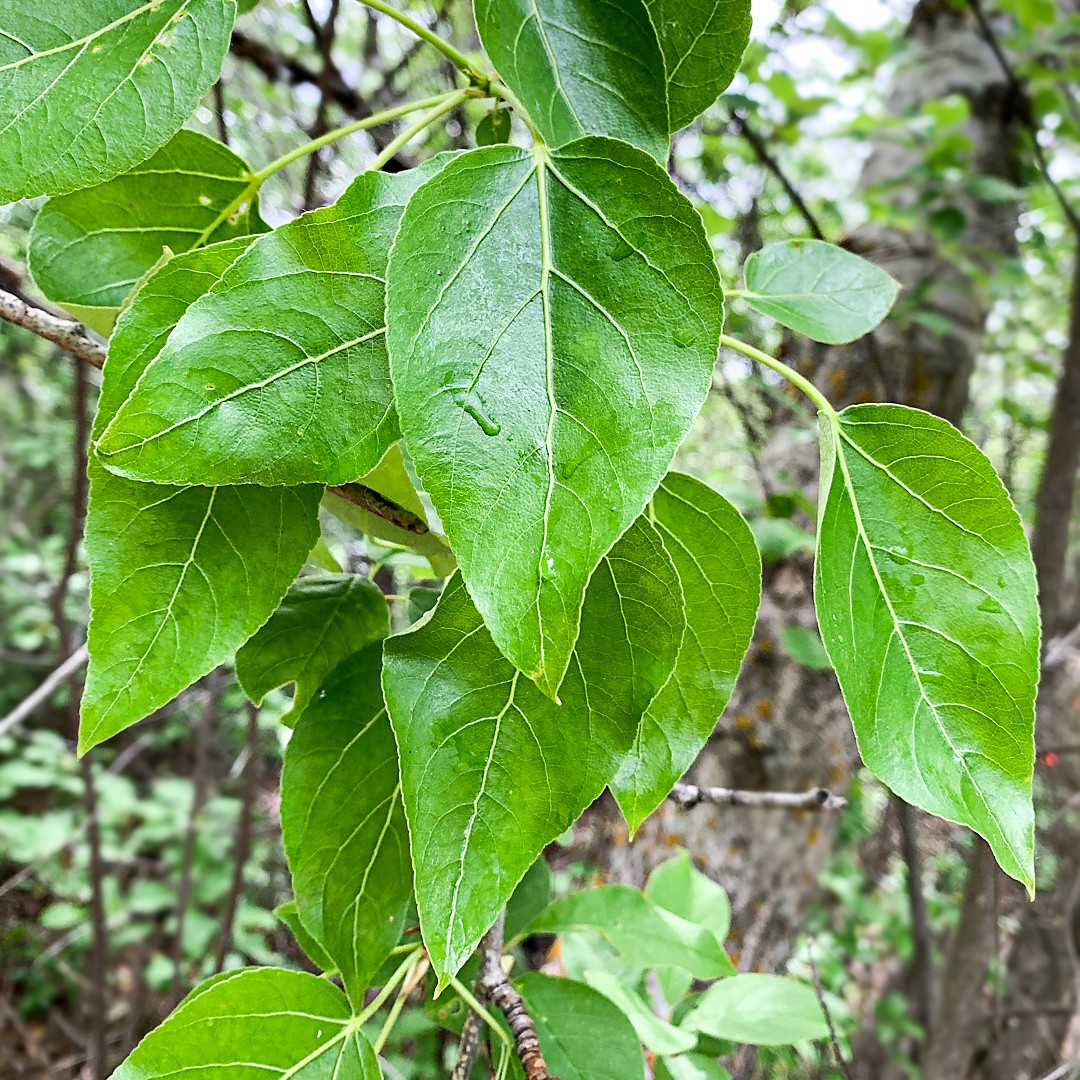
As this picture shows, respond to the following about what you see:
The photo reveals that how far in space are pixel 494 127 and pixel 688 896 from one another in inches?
24.0

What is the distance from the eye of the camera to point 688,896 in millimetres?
684

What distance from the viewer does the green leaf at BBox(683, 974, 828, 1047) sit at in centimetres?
55

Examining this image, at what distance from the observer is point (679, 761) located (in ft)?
1.10

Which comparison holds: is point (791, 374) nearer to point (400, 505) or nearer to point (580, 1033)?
point (400, 505)

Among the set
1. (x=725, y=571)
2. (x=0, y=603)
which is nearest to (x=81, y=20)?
(x=725, y=571)

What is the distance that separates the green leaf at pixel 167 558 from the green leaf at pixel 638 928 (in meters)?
0.32

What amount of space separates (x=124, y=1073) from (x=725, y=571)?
30 cm

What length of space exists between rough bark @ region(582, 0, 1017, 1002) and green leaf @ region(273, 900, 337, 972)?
631 mm

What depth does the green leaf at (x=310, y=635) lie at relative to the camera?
Result: 14.8 inches

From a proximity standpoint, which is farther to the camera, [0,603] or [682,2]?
[0,603]

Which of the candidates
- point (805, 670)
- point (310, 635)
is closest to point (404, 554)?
point (310, 635)

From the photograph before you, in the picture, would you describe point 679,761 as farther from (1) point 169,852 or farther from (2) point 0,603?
(2) point 0,603

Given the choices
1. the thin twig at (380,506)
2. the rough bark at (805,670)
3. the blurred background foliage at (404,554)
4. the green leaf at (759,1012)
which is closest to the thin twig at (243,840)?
the blurred background foliage at (404,554)

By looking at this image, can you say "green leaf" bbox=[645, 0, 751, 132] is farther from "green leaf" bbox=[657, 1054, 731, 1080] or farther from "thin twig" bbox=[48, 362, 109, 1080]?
"thin twig" bbox=[48, 362, 109, 1080]
